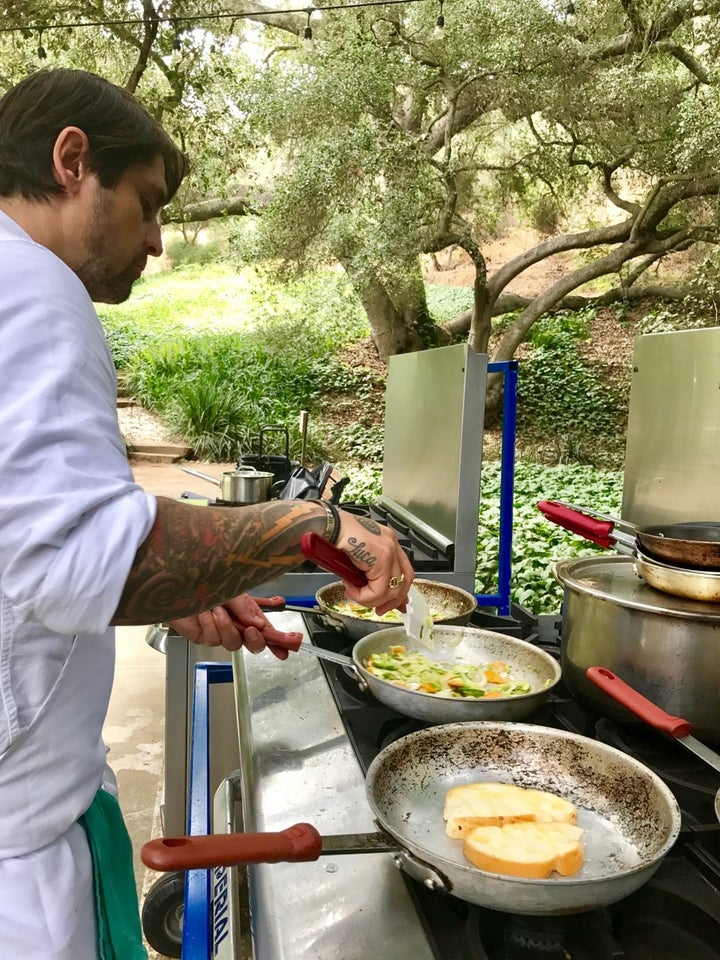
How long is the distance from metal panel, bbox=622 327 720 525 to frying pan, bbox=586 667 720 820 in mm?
949

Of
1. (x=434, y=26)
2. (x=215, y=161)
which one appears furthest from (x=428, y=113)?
(x=215, y=161)

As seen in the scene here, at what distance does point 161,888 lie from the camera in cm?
216

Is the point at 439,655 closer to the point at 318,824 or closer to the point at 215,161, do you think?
the point at 318,824

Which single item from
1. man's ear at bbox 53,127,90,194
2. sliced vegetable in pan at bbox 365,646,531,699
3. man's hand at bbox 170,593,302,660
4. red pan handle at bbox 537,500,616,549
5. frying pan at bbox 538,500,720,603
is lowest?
sliced vegetable in pan at bbox 365,646,531,699

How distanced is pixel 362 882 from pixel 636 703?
0.52 m

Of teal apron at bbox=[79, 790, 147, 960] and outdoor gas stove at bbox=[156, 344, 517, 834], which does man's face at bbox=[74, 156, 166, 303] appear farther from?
outdoor gas stove at bbox=[156, 344, 517, 834]

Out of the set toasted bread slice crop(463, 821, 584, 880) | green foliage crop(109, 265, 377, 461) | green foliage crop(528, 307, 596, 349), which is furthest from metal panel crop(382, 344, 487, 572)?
green foliage crop(528, 307, 596, 349)

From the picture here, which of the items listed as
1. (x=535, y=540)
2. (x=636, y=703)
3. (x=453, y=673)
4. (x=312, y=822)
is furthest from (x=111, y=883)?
(x=535, y=540)

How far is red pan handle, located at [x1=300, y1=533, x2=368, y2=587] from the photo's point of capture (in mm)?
1063

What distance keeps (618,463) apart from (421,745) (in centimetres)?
988

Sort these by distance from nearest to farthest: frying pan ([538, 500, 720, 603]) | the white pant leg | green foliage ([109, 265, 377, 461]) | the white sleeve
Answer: the white sleeve < the white pant leg < frying pan ([538, 500, 720, 603]) < green foliage ([109, 265, 377, 461])

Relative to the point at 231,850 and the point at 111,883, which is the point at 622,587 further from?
the point at 111,883

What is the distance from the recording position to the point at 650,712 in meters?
1.18

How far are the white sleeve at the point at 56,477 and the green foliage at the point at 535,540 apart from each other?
2.92 meters
